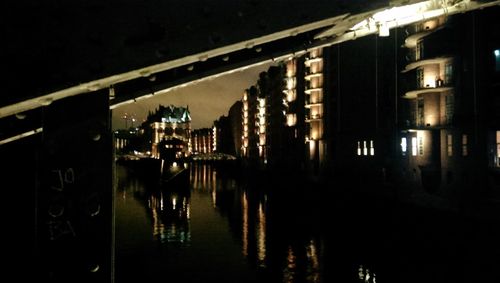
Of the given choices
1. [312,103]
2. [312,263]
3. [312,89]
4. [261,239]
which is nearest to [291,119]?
[312,103]

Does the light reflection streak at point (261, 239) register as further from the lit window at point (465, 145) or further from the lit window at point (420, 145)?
the lit window at point (465, 145)

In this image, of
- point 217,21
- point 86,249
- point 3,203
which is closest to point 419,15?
point 217,21

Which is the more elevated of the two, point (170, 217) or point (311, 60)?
point (311, 60)

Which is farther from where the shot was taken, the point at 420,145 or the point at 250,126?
the point at 250,126

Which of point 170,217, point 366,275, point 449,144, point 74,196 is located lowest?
point 366,275

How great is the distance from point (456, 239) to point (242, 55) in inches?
1078

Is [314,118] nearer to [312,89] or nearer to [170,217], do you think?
[312,89]

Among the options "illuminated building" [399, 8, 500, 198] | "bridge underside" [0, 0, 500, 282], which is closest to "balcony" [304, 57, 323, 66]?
"illuminated building" [399, 8, 500, 198]

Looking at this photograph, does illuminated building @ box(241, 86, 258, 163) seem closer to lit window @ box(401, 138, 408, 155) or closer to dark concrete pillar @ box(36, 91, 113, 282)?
lit window @ box(401, 138, 408, 155)

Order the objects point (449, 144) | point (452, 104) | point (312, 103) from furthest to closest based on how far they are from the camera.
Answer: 1. point (312, 103)
2. point (449, 144)
3. point (452, 104)

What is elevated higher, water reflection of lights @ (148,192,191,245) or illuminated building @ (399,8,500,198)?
illuminated building @ (399,8,500,198)

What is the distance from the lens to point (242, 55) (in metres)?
5.53

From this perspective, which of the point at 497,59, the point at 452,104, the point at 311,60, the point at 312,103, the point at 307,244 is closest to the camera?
the point at 307,244

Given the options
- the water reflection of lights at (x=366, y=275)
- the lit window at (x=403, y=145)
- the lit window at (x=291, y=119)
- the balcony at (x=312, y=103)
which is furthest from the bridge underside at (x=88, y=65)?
the lit window at (x=291, y=119)
